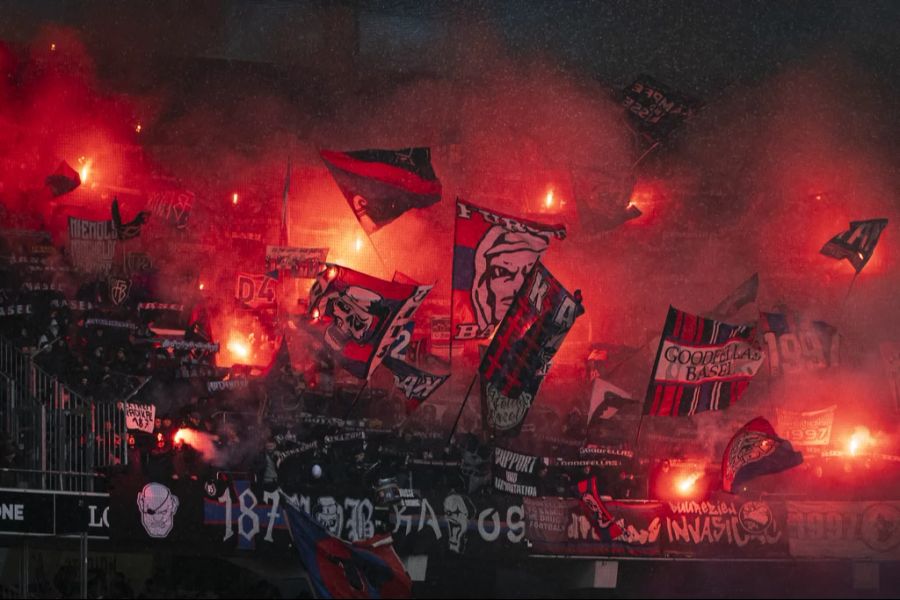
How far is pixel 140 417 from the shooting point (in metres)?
11.6

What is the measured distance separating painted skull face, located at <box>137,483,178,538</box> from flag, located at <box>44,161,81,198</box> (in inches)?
235

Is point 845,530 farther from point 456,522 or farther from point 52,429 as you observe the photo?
point 52,429

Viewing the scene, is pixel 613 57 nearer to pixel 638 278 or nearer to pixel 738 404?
pixel 638 278

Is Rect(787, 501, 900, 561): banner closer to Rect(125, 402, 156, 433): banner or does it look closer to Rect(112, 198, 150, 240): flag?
Rect(125, 402, 156, 433): banner

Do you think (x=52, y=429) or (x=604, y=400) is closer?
(x=52, y=429)

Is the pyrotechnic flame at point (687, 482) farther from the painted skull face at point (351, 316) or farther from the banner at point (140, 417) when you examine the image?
the banner at point (140, 417)

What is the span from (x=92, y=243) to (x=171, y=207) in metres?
1.77

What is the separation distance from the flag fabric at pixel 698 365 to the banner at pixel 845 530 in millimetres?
1617

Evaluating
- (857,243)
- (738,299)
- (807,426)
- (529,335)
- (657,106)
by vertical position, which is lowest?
(807,426)

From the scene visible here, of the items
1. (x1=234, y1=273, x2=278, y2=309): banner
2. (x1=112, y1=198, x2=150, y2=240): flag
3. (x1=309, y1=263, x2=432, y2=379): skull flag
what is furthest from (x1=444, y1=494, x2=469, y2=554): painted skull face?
(x1=112, y1=198, x2=150, y2=240): flag

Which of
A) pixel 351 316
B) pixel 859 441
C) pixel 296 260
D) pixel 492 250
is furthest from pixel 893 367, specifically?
pixel 296 260

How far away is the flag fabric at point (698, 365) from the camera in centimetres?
1300

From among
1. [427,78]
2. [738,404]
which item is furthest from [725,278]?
[427,78]

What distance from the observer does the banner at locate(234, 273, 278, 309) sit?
16.2 metres
